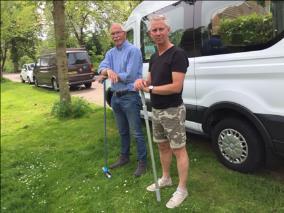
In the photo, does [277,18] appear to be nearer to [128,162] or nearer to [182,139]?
[182,139]

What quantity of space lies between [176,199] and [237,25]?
8.24 ft

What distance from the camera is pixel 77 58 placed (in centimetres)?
1334

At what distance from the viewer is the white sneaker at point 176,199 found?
3.97 meters

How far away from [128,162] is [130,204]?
4.33 ft

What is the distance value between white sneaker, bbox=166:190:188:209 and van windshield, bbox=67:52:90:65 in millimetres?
9508

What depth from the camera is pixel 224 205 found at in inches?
154

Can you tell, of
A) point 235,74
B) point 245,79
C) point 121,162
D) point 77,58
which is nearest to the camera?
point 245,79

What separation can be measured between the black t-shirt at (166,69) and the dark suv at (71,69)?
890 centimetres

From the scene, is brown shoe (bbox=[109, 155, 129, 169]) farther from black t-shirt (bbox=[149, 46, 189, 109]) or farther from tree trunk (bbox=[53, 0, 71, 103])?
tree trunk (bbox=[53, 0, 71, 103])

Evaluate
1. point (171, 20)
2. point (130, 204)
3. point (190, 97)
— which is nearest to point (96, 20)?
point (171, 20)

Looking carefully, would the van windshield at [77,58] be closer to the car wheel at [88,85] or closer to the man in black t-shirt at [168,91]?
the car wheel at [88,85]

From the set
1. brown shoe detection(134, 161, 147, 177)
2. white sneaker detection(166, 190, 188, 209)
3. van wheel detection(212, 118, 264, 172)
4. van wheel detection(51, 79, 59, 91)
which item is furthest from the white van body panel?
van wheel detection(51, 79, 59, 91)

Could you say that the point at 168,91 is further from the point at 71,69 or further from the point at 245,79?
the point at 71,69

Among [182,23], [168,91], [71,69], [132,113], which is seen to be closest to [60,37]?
[182,23]
